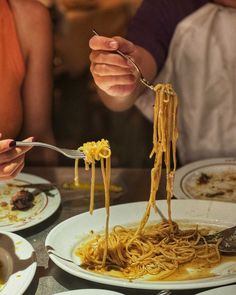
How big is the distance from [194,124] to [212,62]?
332 millimetres

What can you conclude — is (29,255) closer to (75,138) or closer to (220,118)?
(75,138)

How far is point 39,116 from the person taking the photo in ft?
8.29

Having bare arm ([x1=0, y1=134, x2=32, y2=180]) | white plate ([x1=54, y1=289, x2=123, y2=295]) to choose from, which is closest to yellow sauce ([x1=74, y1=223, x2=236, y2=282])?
white plate ([x1=54, y1=289, x2=123, y2=295])

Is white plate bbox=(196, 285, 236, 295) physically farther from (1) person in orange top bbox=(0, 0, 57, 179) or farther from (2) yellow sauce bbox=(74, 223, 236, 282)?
(1) person in orange top bbox=(0, 0, 57, 179)

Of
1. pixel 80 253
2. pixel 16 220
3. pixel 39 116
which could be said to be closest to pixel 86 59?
pixel 39 116

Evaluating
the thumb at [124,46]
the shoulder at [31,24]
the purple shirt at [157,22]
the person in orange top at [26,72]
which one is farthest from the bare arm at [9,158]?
the purple shirt at [157,22]

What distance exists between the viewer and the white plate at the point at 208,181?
79.3 inches

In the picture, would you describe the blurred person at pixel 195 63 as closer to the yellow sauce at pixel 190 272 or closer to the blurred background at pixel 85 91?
the blurred background at pixel 85 91

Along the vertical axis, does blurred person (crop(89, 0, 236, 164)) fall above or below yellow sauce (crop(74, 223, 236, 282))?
above

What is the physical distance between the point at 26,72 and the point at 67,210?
2.60 feet

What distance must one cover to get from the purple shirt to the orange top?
56 cm

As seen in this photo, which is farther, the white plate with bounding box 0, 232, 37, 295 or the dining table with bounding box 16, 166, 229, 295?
the dining table with bounding box 16, 166, 229, 295

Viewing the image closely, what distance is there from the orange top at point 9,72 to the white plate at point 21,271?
76 cm

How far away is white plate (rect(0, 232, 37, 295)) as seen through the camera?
4.50 feet
